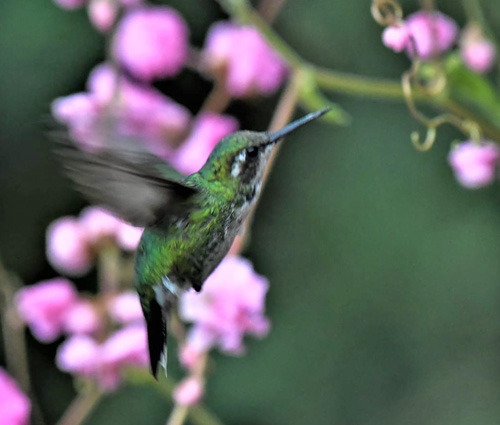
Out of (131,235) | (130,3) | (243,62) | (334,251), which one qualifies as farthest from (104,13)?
(334,251)

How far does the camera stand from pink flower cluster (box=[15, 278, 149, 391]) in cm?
97

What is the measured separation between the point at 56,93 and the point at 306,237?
0.51 m

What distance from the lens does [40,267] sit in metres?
1.76

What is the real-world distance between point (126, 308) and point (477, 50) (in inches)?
17.4

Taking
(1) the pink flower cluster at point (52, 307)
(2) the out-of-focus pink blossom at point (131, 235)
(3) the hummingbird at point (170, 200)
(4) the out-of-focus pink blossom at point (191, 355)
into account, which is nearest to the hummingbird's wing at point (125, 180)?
(3) the hummingbird at point (170, 200)

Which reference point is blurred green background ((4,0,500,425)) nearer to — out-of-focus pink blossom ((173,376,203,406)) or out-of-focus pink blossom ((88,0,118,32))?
out-of-focus pink blossom ((88,0,118,32))

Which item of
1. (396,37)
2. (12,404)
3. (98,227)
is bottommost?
(12,404)

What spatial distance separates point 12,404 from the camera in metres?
1.06

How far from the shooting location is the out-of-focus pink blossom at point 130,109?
102cm

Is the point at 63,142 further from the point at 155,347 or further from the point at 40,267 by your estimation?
the point at 40,267

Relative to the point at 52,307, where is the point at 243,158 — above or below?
above

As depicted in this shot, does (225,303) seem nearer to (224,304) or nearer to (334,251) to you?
(224,304)

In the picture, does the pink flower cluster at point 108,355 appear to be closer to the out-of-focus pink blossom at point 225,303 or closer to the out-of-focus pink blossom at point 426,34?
the out-of-focus pink blossom at point 225,303

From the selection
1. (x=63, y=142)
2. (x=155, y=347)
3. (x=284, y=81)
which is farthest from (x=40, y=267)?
(x=63, y=142)
